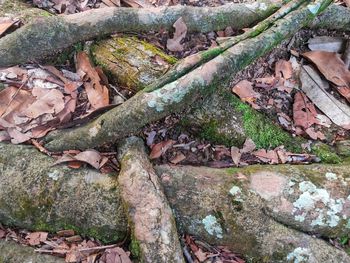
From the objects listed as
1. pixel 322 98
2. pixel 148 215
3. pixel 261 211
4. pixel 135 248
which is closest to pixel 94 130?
pixel 148 215

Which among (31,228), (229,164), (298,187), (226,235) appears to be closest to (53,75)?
(31,228)

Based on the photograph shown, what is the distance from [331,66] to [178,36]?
1469mm

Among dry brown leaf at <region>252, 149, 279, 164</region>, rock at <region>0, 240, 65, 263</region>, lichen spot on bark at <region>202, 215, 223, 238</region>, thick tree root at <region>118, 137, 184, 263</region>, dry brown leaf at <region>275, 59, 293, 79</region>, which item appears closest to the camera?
thick tree root at <region>118, 137, 184, 263</region>

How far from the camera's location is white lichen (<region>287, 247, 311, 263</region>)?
2.79 metres

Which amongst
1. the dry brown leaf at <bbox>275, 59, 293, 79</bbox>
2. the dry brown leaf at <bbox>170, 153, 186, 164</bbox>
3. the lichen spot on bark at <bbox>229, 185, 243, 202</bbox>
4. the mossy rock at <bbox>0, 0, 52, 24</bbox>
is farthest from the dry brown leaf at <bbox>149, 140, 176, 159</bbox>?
the mossy rock at <bbox>0, 0, 52, 24</bbox>

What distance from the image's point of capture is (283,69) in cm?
380

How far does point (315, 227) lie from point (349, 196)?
33 cm

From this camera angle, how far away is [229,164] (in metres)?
3.21

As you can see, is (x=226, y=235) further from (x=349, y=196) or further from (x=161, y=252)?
(x=349, y=196)

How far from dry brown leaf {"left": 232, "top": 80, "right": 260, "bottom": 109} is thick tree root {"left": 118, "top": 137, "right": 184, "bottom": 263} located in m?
1.11

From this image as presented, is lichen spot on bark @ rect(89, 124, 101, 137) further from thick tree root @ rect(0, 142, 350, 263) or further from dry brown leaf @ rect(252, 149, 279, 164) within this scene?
dry brown leaf @ rect(252, 149, 279, 164)

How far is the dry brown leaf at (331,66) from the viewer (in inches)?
150

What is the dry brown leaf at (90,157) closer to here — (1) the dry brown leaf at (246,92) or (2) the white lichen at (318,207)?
(1) the dry brown leaf at (246,92)

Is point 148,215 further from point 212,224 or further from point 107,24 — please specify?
point 107,24
